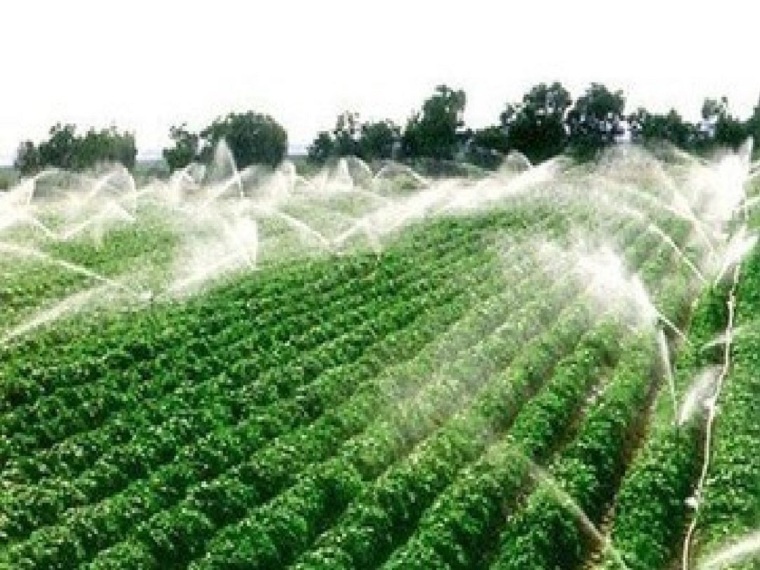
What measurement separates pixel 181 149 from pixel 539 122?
3405 centimetres

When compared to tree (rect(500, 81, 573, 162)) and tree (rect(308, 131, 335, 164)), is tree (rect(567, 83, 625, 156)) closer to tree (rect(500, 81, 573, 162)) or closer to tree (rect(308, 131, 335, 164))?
tree (rect(500, 81, 573, 162))

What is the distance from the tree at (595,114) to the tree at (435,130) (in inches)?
458

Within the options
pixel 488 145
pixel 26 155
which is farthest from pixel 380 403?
pixel 26 155

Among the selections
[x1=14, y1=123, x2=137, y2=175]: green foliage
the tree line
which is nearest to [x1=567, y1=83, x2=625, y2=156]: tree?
the tree line

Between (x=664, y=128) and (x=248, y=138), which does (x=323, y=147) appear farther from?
(x=664, y=128)

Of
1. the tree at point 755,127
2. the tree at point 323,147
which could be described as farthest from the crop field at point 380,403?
the tree at point 323,147

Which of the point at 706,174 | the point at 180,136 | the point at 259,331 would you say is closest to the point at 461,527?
the point at 259,331

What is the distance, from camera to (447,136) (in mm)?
119625

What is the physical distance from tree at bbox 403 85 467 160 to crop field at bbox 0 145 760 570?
65445mm

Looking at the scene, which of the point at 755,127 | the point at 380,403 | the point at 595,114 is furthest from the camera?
the point at 595,114

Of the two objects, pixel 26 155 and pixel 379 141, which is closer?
pixel 26 155

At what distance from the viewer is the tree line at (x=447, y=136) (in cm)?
11631

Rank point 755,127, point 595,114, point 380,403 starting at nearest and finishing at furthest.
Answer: point 380,403 → point 755,127 → point 595,114

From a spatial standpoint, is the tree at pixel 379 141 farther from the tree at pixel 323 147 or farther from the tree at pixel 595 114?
the tree at pixel 595 114
